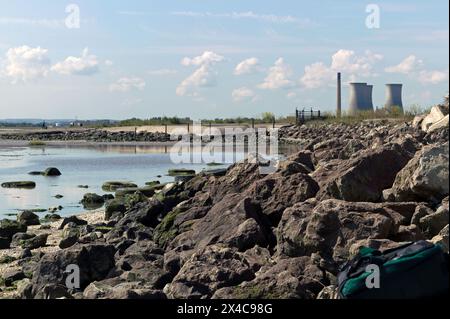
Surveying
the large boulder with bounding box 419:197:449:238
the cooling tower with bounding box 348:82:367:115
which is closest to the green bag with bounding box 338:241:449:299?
the large boulder with bounding box 419:197:449:238

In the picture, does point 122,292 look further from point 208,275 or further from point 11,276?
point 11,276

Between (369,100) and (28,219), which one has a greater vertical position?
(369,100)

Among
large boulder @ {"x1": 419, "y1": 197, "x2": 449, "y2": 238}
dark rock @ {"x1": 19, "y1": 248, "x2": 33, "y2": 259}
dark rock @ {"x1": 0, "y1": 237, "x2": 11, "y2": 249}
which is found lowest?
dark rock @ {"x1": 0, "y1": 237, "x2": 11, "y2": 249}

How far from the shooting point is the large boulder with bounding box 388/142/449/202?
8758 mm

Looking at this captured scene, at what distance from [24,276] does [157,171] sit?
22.9 meters

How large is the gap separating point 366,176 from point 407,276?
431cm

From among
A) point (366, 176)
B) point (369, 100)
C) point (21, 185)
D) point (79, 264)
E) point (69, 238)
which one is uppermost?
point (369, 100)

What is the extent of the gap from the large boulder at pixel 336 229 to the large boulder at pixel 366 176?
1.08 m

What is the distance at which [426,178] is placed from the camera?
29.3ft

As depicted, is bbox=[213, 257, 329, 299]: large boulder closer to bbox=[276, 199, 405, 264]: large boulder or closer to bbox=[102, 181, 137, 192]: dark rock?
bbox=[276, 199, 405, 264]: large boulder

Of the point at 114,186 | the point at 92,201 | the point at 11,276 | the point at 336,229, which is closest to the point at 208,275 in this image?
the point at 336,229

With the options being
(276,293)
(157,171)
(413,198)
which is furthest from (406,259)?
(157,171)

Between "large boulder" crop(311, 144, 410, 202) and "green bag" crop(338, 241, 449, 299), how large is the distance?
3.78 metres

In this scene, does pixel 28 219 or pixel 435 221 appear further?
pixel 28 219
